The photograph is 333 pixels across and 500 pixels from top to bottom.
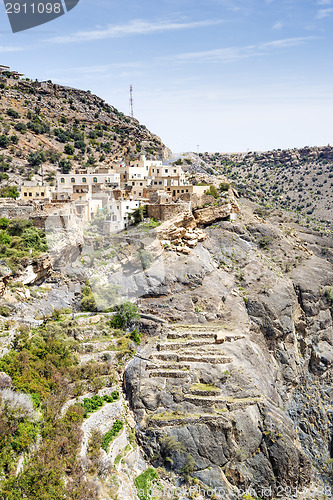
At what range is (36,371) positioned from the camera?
21969 millimetres

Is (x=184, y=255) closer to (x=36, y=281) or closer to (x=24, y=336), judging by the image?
(x=36, y=281)

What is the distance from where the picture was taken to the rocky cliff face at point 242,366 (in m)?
24.3

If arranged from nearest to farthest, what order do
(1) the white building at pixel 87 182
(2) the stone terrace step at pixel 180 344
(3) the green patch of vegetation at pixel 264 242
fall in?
1. (2) the stone terrace step at pixel 180 344
2. (1) the white building at pixel 87 182
3. (3) the green patch of vegetation at pixel 264 242

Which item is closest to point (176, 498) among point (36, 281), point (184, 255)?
point (36, 281)

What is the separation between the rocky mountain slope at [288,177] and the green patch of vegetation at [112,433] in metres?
66.9

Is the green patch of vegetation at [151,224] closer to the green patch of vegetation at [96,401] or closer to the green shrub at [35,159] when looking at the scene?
the green patch of vegetation at [96,401]

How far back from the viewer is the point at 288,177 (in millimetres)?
113250

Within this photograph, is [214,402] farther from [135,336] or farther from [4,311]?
[4,311]

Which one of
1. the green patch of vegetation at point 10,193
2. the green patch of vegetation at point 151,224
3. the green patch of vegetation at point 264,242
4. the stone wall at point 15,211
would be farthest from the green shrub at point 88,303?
the green patch of vegetation at point 264,242

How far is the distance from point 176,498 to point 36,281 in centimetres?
1690

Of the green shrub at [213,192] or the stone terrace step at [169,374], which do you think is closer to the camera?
the stone terrace step at [169,374]

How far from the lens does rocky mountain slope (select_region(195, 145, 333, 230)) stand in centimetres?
9409

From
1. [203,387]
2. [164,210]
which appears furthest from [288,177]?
[203,387]

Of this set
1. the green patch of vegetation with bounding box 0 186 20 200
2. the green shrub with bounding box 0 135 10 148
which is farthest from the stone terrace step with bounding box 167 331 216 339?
the green shrub with bounding box 0 135 10 148
